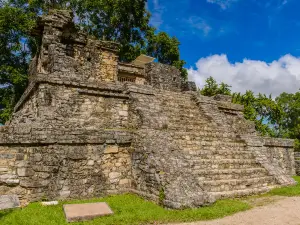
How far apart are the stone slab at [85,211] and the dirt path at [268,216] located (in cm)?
194

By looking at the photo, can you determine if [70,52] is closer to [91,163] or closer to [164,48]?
[91,163]

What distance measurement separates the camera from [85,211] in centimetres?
532

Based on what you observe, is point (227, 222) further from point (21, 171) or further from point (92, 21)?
point (92, 21)

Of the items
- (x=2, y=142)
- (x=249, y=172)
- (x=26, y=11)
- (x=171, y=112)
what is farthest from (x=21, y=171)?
(x=26, y=11)

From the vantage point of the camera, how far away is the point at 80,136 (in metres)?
6.94

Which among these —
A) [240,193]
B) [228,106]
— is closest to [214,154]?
[240,193]

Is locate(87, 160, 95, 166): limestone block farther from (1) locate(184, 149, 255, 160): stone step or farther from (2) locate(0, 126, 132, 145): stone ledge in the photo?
(1) locate(184, 149, 255, 160): stone step

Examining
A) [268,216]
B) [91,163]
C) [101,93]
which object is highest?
[101,93]

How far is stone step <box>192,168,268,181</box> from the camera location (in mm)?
7523

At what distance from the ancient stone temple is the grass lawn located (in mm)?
284

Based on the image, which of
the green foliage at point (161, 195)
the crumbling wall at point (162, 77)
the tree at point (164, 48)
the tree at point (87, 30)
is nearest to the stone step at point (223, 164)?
the green foliage at point (161, 195)

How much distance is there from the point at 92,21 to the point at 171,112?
2010cm

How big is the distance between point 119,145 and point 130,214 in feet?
8.36

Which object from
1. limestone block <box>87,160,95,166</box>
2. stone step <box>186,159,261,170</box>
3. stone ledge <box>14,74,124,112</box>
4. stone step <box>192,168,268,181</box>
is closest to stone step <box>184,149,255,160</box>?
stone step <box>186,159,261,170</box>
